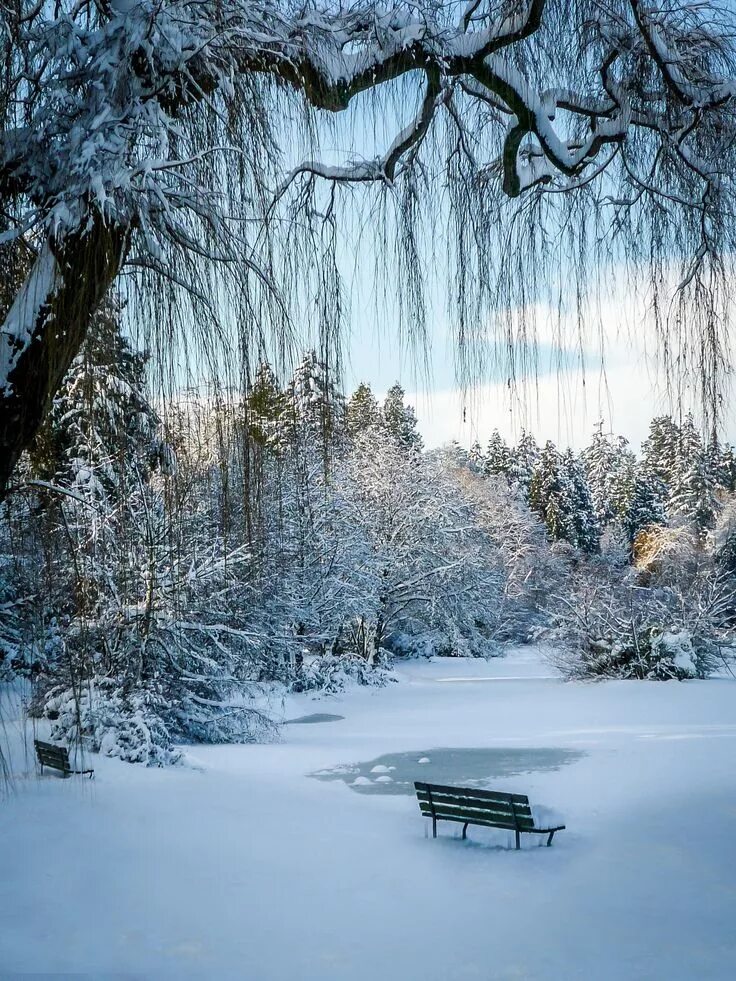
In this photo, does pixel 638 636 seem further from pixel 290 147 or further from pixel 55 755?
pixel 290 147

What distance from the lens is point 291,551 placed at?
16.3m

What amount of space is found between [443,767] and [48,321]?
1350cm

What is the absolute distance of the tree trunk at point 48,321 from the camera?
2.06 meters

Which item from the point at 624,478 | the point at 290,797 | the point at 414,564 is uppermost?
the point at 624,478

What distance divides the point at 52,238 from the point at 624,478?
4515cm

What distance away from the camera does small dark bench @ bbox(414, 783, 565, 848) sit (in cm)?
977

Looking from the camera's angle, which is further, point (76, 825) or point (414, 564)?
point (414, 564)

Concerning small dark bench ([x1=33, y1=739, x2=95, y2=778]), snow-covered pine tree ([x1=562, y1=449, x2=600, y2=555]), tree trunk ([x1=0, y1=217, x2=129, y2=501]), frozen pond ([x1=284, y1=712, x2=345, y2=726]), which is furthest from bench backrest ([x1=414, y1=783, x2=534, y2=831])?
snow-covered pine tree ([x1=562, y1=449, x2=600, y2=555])

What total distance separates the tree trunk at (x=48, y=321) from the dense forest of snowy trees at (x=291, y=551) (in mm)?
119

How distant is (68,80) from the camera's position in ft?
6.84

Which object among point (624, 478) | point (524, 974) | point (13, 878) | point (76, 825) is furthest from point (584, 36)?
point (624, 478)

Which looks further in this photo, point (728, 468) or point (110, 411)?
point (728, 468)

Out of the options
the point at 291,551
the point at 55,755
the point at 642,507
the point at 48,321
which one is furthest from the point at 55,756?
the point at 642,507

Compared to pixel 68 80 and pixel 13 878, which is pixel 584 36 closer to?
pixel 68 80
